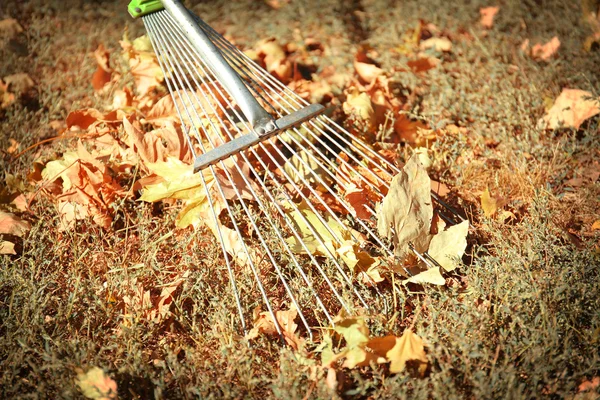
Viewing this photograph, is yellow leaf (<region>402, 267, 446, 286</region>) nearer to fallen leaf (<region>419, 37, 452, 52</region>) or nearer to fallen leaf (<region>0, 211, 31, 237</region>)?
fallen leaf (<region>0, 211, 31, 237</region>)

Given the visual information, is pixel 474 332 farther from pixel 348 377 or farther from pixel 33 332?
pixel 33 332

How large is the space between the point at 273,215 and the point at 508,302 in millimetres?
787

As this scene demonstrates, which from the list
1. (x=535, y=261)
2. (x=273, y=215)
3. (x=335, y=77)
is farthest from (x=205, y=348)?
(x=335, y=77)

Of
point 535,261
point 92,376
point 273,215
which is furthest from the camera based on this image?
point 273,215

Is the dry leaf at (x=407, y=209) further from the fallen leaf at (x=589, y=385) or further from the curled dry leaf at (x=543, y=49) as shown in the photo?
the curled dry leaf at (x=543, y=49)

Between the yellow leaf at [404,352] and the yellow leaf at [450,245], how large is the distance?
0.31 m

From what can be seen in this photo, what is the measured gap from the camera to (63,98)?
2393 millimetres

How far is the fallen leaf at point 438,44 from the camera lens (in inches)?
99.9

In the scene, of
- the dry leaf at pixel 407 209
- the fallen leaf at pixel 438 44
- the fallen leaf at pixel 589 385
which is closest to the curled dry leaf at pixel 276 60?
the fallen leaf at pixel 438 44

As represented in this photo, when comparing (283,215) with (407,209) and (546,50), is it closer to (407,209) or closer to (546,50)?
(407,209)

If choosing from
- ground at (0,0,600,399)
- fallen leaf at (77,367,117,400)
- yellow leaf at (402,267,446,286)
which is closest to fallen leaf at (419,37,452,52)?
ground at (0,0,600,399)

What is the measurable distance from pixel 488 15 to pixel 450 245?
6.27ft

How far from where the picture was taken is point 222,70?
6.11ft

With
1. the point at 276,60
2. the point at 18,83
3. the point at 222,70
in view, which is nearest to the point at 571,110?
the point at 276,60
